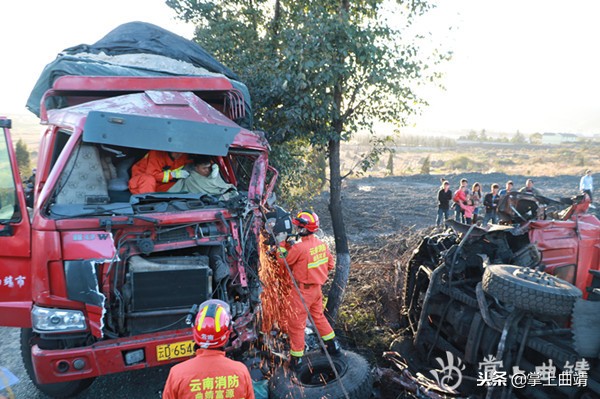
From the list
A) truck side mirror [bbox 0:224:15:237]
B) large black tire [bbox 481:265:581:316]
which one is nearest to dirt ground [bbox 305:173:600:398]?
large black tire [bbox 481:265:581:316]

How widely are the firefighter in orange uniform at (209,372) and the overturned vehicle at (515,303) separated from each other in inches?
98.5

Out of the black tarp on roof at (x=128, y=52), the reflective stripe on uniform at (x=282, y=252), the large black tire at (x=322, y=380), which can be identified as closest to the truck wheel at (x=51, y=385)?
the large black tire at (x=322, y=380)

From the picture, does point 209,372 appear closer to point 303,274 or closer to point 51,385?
point 303,274

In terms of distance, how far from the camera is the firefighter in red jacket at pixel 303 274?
4277 mm

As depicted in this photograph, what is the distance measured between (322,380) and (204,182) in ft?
8.17

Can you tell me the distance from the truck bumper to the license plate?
0.03 m

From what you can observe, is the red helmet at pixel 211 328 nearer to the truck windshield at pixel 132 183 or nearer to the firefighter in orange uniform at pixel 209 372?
the firefighter in orange uniform at pixel 209 372

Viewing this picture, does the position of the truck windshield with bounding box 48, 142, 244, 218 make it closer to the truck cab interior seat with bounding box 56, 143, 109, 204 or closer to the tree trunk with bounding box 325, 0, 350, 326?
the truck cab interior seat with bounding box 56, 143, 109, 204

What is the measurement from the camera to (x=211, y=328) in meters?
2.40

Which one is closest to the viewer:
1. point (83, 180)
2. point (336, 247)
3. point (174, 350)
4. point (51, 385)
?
point (174, 350)

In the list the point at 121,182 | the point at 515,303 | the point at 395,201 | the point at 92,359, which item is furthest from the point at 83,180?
the point at 395,201

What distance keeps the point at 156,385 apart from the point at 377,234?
861 cm

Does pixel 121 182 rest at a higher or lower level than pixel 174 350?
higher

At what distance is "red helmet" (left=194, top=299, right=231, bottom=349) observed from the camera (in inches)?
94.3
